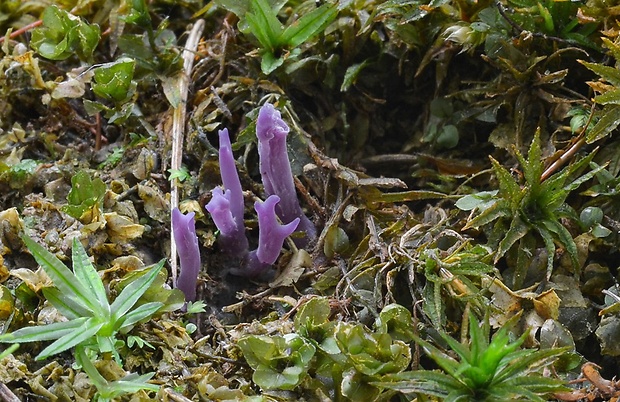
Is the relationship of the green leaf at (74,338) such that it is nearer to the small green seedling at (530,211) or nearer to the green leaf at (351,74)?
the small green seedling at (530,211)

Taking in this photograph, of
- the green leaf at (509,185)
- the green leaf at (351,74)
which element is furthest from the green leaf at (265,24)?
the green leaf at (509,185)

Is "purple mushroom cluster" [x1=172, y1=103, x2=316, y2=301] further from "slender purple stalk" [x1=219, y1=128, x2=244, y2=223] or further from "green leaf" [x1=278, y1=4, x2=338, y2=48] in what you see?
"green leaf" [x1=278, y1=4, x2=338, y2=48]

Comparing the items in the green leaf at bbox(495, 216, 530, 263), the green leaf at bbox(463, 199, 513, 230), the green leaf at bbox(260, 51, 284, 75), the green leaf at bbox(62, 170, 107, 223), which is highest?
the green leaf at bbox(260, 51, 284, 75)

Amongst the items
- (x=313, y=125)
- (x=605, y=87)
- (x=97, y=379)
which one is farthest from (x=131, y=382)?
(x=605, y=87)

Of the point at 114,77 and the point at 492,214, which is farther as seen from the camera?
the point at 114,77

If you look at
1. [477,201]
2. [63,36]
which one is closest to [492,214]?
[477,201]

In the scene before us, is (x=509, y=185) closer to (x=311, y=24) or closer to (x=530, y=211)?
(x=530, y=211)

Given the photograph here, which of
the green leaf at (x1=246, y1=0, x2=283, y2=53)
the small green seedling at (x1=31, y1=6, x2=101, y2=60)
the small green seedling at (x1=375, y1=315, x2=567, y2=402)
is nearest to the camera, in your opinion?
the small green seedling at (x1=375, y1=315, x2=567, y2=402)

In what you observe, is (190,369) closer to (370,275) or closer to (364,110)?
(370,275)

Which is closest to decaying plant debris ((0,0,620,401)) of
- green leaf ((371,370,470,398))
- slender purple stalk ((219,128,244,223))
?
green leaf ((371,370,470,398))
